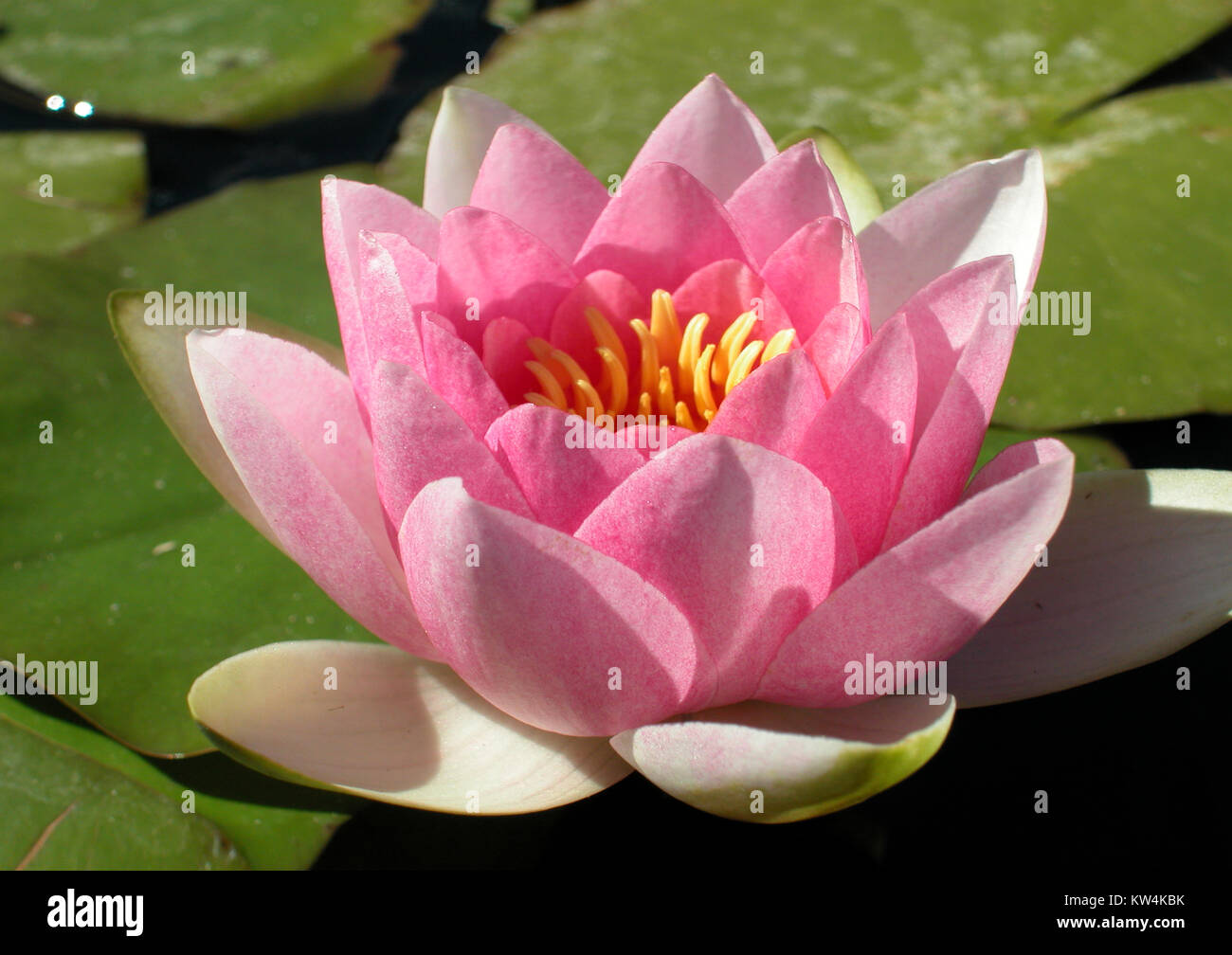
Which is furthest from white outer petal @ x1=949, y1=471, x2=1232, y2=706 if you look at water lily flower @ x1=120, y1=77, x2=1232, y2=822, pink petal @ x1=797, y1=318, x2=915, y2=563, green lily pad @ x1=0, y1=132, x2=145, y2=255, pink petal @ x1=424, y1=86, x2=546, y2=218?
green lily pad @ x1=0, y1=132, x2=145, y2=255

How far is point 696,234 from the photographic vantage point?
1459mm

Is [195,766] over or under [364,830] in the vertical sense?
over

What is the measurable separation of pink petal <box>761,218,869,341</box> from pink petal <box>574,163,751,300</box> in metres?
0.06

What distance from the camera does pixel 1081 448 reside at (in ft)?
6.46

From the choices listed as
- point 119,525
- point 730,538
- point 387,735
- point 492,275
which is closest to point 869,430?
point 730,538

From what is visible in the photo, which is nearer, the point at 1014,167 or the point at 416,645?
the point at 416,645

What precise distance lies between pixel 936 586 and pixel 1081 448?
1.01m

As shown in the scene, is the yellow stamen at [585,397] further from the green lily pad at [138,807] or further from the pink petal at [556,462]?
the green lily pad at [138,807]

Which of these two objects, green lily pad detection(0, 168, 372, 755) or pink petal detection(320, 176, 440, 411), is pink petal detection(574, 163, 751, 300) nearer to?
pink petal detection(320, 176, 440, 411)

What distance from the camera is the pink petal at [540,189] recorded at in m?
1.47
